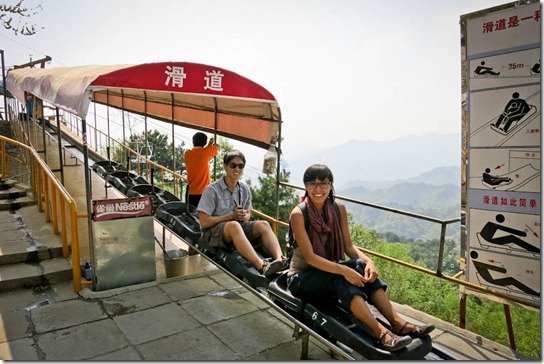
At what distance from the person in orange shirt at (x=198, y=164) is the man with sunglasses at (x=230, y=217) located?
1.47 metres

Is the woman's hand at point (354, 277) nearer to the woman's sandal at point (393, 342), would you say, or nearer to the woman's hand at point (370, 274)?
the woman's hand at point (370, 274)

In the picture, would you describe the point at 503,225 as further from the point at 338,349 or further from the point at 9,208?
the point at 9,208

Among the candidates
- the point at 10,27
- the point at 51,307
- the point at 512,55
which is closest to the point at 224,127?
the point at 51,307

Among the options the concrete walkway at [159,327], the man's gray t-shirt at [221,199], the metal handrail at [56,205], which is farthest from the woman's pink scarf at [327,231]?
the metal handrail at [56,205]

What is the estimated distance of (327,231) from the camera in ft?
10.3

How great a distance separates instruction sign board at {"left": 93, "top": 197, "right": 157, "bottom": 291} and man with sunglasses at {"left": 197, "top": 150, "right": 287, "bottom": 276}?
2.72 feet

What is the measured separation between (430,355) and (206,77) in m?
3.71

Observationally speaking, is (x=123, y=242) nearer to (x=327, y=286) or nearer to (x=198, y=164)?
(x=198, y=164)

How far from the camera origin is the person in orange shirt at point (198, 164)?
5910 mm

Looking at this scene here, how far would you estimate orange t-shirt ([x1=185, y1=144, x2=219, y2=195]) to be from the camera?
5926 mm

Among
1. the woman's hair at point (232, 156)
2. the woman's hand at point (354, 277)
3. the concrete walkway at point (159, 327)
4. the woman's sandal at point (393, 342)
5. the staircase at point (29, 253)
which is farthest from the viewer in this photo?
the staircase at point (29, 253)

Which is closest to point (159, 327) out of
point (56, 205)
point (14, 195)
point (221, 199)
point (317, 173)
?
point (221, 199)

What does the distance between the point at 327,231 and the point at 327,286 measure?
424 mm

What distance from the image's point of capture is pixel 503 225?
388 cm
